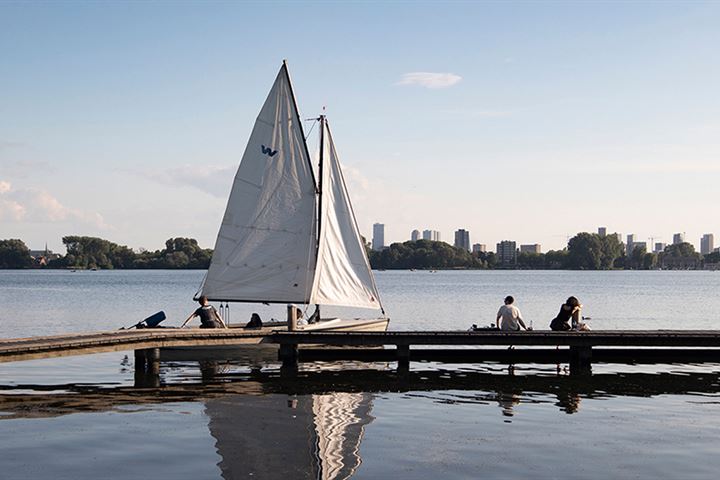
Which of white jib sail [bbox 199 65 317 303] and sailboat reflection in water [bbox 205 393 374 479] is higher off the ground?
white jib sail [bbox 199 65 317 303]

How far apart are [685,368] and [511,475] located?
1774 centimetres

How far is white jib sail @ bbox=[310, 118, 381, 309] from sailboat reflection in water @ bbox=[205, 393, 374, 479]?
8.96 meters

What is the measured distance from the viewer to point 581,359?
30141mm

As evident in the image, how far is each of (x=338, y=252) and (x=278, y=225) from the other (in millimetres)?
2517

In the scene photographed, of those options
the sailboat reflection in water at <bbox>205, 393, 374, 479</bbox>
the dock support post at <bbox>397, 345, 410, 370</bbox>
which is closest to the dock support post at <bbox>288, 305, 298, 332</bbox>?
the dock support post at <bbox>397, 345, 410, 370</bbox>

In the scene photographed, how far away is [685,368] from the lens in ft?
101

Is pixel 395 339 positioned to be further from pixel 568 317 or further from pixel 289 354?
pixel 568 317

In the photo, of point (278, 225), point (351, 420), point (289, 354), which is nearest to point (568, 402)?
point (351, 420)

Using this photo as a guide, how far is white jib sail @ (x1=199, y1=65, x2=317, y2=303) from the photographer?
109 ft

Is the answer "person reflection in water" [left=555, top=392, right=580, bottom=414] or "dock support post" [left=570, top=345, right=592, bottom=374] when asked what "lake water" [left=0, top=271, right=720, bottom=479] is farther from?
"dock support post" [left=570, top=345, right=592, bottom=374]

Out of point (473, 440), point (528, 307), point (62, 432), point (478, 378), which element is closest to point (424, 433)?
point (473, 440)

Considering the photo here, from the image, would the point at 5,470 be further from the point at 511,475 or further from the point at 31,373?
the point at 31,373

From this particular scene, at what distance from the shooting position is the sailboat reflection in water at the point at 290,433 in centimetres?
1568

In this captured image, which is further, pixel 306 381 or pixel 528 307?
pixel 528 307
